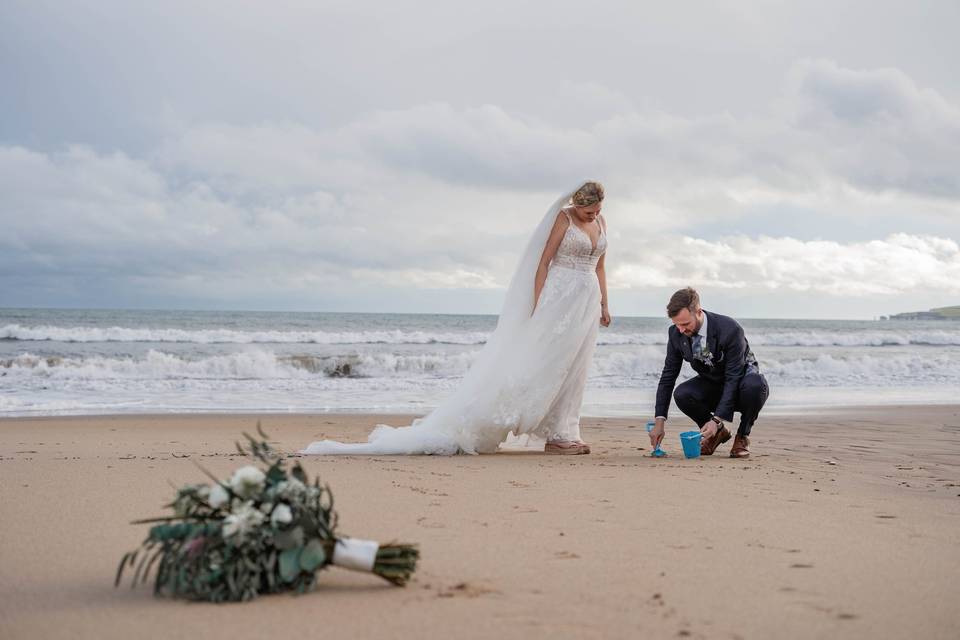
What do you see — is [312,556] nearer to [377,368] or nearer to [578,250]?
[578,250]

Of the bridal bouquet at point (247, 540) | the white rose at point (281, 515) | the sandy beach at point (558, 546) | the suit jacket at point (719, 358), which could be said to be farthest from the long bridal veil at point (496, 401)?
the white rose at point (281, 515)

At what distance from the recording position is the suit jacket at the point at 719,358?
661 cm

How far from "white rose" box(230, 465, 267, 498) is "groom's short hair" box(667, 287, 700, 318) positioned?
4.30m

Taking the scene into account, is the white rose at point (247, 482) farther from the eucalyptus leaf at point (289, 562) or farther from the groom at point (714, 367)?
the groom at point (714, 367)

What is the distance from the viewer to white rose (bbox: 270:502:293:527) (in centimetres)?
264

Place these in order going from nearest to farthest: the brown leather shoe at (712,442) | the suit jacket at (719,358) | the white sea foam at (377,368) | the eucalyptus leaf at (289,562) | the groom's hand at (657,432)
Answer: the eucalyptus leaf at (289,562)
the suit jacket at (719,358)
the groom's hand at (657,432)
the brown leather shoe at (712,442)
the white sea foam at (377,368)

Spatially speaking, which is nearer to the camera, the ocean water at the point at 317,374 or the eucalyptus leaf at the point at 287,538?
the eucalyptus leaf at the point at 287,538

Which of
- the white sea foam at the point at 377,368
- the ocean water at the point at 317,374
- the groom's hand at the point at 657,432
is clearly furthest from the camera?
the white sea foam at the point at 377,368

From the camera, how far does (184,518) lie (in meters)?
2.73

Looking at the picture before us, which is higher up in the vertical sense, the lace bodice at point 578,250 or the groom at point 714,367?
the lace bodice at point 578,250

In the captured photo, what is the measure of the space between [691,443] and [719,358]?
713 millimetres

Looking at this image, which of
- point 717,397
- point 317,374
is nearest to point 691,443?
point 717,397

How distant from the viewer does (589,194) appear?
7000 millimetres

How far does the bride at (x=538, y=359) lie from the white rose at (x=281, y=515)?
412 centimetres
